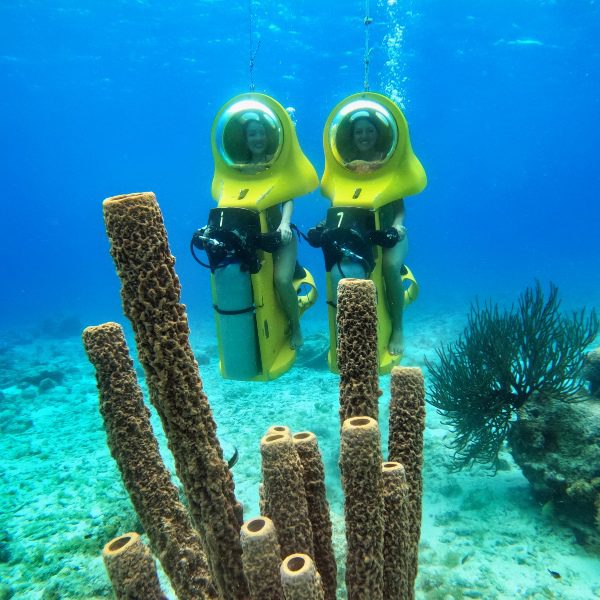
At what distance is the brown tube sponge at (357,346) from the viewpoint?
216cm

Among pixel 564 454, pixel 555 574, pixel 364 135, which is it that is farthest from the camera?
pixel 364 135

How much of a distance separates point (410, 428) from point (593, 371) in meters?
4.31

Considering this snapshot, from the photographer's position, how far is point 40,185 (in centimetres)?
8712

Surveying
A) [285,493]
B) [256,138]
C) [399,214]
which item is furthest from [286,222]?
[285,493]

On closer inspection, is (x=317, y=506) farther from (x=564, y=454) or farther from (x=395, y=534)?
(x=564, y=454)

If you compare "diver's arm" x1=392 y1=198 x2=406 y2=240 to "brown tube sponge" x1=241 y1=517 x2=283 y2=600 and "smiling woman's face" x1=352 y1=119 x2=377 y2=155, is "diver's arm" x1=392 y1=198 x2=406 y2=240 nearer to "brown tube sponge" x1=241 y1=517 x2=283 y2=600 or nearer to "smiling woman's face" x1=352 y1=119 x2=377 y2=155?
"smiling woman's face" x1=352 y1=119 x2=377 y2=155

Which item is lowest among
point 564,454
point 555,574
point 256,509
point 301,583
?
point 256,509

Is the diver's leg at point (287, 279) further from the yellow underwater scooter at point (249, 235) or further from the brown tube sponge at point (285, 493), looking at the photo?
the brown tube sponge at point (285, 493)

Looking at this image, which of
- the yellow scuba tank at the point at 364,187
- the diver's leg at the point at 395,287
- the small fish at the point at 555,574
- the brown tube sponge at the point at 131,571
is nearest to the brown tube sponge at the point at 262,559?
the brown tube sponge at the point at 131,571

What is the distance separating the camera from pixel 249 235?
5.43 meters

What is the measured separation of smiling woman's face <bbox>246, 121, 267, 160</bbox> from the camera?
20.0ft

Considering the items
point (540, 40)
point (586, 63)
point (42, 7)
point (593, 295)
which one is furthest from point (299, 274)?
→ point (586, 63)

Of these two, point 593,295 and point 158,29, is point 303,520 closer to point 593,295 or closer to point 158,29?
point 593,295

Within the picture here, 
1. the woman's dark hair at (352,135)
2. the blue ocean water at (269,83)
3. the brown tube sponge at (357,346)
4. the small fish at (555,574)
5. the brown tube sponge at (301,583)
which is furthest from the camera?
the blue ocean water at (269,83)
